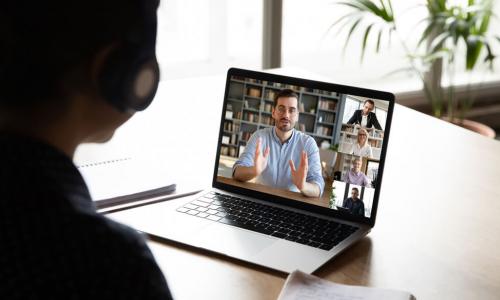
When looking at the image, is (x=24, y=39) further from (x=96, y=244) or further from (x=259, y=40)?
(x=259, y=40)

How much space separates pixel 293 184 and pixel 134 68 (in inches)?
26.6

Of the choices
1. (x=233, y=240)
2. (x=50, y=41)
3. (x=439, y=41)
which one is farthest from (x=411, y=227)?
(x=439, y=41)

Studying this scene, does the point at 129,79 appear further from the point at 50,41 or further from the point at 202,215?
the point at 202,215

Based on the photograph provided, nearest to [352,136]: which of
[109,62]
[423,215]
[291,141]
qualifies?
[291,141]

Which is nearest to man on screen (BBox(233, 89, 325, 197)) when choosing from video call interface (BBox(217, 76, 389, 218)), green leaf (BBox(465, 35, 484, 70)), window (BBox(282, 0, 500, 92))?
video call interface (BBox(217, 76, 389, 218))

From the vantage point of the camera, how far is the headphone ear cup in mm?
658

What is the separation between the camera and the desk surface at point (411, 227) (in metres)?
1.10

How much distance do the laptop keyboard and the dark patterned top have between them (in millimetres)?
606

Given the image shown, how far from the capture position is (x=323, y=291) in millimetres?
1052

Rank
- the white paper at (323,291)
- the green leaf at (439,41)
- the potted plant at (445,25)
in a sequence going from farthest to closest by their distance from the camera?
the green leaf at (439,41)
the potted plant at (445,25)
the white paper at (323,291)

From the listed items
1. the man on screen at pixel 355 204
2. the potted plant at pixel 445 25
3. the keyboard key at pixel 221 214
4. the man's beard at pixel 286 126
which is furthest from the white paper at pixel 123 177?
the potted plant at pixel 445 25

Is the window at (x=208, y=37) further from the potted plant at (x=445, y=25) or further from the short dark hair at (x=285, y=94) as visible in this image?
the short dark hair at (x=285, y=94)

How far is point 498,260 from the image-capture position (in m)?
1.18

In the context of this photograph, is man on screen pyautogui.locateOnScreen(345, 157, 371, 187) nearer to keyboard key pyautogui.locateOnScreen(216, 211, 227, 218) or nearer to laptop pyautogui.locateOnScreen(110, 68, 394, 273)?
laptop pyautogui.locateOnScreen(110, 68, 394, 273)
